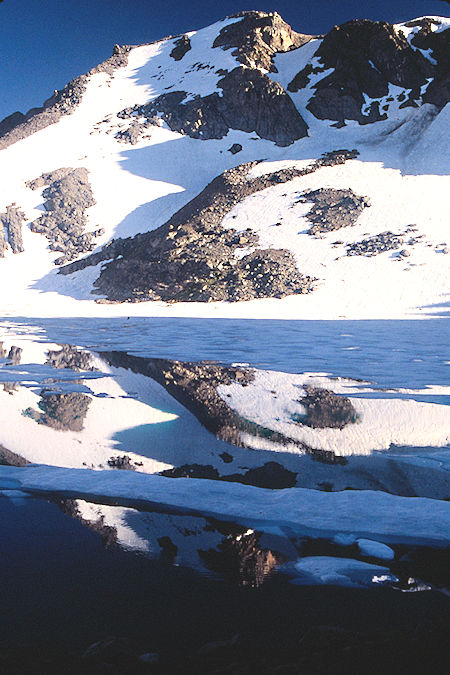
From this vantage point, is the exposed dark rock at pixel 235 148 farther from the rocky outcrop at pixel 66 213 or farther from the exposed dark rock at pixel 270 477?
the exposed dark rock at pixel 270 477

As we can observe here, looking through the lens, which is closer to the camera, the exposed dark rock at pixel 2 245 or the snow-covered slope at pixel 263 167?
the snow-covered slope at pixel 263 167

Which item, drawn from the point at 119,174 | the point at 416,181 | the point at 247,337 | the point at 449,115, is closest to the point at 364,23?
the point at 449,115

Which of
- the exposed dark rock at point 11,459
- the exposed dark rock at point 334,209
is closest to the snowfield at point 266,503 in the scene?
the exposed dark rock at point 11,459

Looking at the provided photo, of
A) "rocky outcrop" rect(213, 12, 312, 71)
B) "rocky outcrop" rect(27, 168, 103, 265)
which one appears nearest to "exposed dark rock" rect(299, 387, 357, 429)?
"rocky outcrop" rect(27, 168, 103, 265)

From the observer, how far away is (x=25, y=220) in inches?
1759

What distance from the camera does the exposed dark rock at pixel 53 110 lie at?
57.9 meters

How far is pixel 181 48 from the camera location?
69.3 m

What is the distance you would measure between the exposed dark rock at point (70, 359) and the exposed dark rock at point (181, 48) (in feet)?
239

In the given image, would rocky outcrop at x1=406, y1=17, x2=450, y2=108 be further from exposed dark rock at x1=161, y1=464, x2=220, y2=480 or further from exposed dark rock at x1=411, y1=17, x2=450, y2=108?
exposed dark rock at x1=161, y1=464, x2=220, y2=480

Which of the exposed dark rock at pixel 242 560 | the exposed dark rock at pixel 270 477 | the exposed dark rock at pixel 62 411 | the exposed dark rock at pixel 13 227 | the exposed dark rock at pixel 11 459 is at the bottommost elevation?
the exposed dark rock at pixel 270 477

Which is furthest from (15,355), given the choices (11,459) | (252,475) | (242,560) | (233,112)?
(233,112)

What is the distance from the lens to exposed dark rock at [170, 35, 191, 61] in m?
68.4

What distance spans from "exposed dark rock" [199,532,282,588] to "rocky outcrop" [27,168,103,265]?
41479 mm

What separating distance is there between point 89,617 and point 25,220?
50.0 meters
